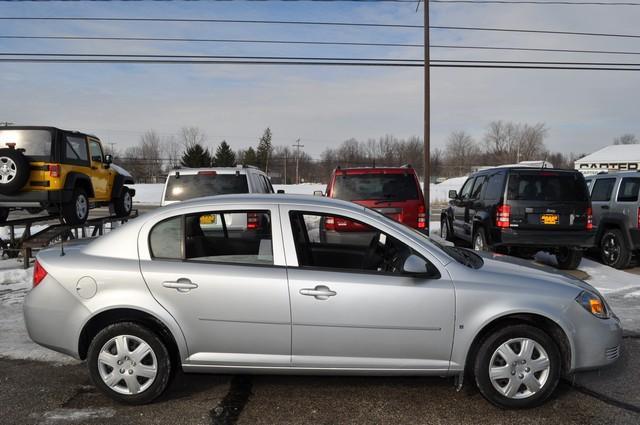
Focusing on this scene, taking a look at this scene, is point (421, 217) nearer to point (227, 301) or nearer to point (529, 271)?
point (529, 271)

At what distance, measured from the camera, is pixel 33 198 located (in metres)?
9.38

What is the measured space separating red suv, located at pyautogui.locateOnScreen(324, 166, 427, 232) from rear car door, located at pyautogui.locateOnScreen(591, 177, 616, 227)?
4.21 m

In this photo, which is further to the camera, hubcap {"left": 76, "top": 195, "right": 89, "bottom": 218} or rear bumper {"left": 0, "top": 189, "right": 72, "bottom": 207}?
hubcap {"left": 76, "top": 195, "right": 89, "bottom": 218}

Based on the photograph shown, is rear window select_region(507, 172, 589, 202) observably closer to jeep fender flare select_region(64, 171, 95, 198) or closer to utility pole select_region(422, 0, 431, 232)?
utility pole select_region(422, 0, 431, 232)

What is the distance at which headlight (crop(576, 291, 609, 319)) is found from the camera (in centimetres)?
354

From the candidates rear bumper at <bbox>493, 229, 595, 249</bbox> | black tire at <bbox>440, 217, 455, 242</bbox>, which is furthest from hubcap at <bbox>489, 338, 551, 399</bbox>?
black tire at <bbox>440, 217, 455, 242</bbox>

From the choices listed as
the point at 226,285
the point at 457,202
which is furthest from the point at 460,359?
the point at 457,202

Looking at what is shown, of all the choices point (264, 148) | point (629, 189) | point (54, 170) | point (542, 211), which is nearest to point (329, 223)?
point (542, 211)

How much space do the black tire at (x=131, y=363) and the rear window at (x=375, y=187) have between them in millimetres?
4624

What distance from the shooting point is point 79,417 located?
3.35 metres

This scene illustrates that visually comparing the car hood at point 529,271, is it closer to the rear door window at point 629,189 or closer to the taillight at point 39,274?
the taillight at point 39,274

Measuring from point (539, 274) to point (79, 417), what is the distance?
12.0 ft

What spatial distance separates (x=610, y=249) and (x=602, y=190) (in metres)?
1.26

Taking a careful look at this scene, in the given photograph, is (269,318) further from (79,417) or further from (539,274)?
(539,274)
